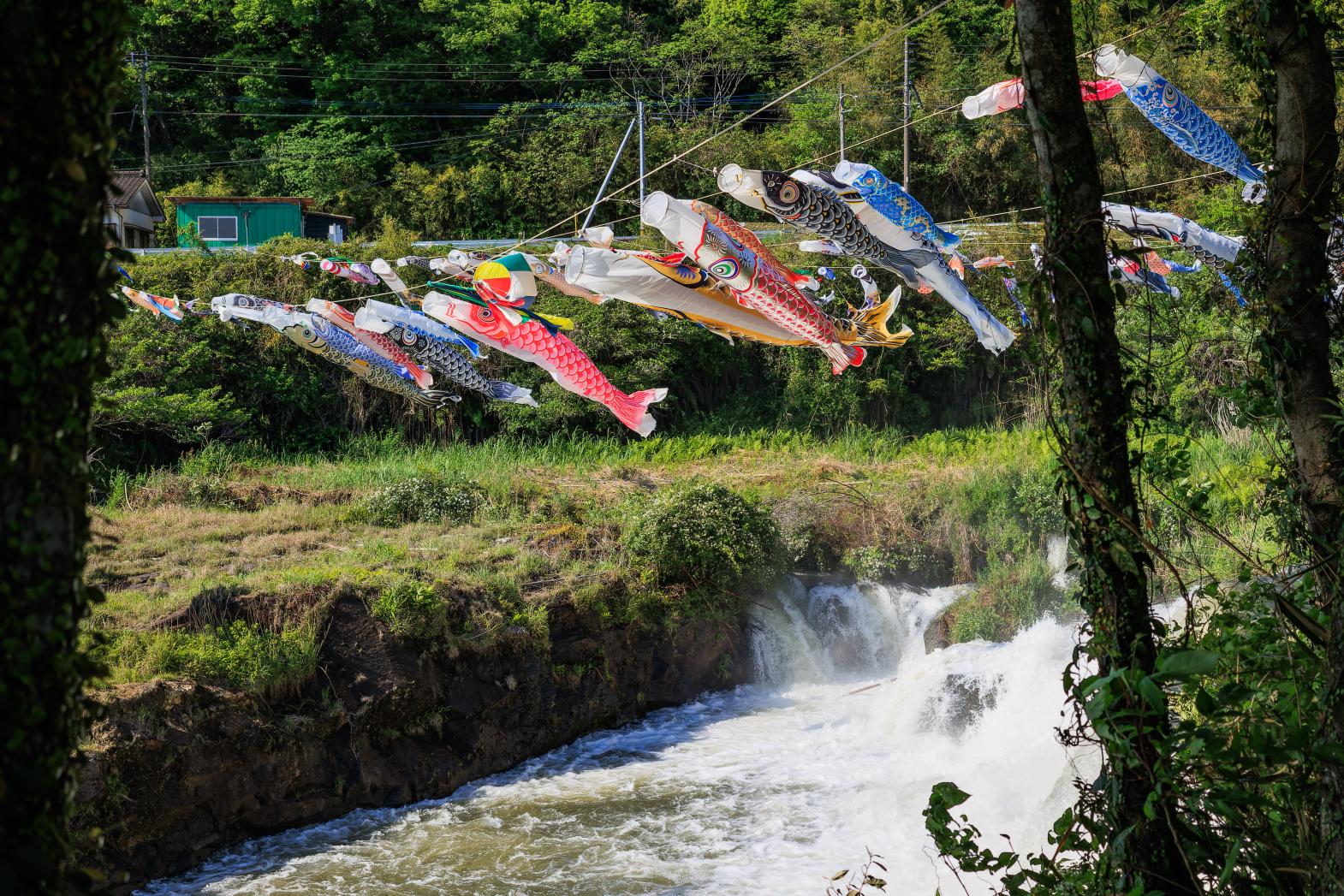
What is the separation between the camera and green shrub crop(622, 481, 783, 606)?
1226 cm

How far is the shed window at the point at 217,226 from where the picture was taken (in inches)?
927

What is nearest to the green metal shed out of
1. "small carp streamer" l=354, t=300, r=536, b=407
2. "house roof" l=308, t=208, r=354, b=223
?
"house roof" l=308, t=208, r=354, b=223

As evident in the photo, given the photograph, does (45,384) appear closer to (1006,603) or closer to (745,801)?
(745,801)

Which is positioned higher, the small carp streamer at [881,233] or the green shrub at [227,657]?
the small carp streamer at [881,233]

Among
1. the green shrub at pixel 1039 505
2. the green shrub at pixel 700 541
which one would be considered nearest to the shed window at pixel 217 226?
the green shrub at pixel 700 541

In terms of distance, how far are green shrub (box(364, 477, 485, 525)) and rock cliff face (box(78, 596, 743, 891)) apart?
2813 millimetres

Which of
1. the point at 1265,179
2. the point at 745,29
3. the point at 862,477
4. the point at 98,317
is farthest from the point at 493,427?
the point at 98,317

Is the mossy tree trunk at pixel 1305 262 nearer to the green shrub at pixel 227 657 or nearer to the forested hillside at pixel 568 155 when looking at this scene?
the green shrub at pixel 227 657

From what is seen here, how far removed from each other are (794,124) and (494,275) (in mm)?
18104

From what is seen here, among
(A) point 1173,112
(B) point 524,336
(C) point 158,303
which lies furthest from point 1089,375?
(C) point 158,303

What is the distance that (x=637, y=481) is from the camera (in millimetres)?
15414

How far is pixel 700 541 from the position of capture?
484 inches

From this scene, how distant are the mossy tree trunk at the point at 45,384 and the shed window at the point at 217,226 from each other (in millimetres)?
23438

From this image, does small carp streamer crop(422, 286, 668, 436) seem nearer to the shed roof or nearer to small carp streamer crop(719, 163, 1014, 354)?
small carp streamer crop(719, 163, 1014, 354)
